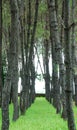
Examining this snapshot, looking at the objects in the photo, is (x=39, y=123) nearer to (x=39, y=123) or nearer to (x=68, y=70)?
(x=39, y=123)

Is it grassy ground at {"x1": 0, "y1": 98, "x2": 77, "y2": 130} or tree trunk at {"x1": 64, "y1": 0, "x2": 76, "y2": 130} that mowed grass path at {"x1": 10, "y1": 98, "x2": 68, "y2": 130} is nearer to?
grassy ground at {"x1": 0, "y1": 98, "x2": 77, "y2": 130}

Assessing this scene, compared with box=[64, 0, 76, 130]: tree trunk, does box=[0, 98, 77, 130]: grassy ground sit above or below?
below

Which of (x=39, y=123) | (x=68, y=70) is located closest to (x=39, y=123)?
(x=39, y=123)

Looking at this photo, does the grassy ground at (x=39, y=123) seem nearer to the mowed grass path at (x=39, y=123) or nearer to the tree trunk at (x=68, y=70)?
the mowed grass path at (x=39, y=123)

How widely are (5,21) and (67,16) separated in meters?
18.7

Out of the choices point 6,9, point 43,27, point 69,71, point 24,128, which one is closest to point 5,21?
point 6,9

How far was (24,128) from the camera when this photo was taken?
40.3 feet

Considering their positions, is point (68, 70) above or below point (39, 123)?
above

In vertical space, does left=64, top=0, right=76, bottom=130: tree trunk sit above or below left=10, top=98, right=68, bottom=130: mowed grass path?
above

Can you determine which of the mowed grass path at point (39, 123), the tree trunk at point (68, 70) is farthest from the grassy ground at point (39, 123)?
the tree trunk at point (68, 70)

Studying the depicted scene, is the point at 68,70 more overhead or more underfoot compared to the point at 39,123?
more overhead

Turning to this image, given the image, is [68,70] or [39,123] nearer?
[68,70]

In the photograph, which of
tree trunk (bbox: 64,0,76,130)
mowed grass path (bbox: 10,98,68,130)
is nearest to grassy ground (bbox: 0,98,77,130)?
mowed grass path (bbox: 10,98,68,130)

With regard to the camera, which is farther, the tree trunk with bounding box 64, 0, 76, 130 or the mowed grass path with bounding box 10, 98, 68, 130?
the mowed grass path with bounding box 10, 98, 68, 130
